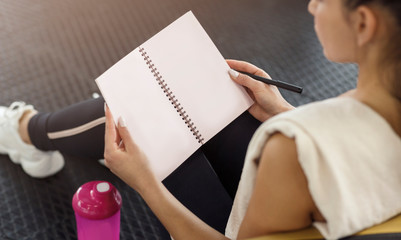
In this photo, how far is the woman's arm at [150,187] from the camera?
0.81m

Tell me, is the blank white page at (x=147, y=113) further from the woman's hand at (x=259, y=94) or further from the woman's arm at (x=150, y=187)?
the woman's hand at (x=259, y=94)

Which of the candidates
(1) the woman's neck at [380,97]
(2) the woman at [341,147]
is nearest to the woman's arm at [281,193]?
(2) the woman at [341,147]

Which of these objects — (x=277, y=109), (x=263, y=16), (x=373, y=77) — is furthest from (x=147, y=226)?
(x=263, y=16)

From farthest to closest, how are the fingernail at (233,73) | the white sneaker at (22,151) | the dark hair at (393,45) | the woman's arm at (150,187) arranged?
the white sneaker at (22,151)
the fingernail at (233,73)
the woman's arm at (150,187)
the dark hair at (393,45)

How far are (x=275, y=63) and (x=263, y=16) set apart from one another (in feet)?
1.06

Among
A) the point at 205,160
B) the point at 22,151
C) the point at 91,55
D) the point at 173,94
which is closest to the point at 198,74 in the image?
the point at 173,94

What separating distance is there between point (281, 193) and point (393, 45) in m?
0.23

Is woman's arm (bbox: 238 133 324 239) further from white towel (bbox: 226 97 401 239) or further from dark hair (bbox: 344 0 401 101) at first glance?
dark hair (bbox: 344 0 401 101)

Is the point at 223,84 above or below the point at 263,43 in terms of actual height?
above

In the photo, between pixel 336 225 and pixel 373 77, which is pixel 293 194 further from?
pixel 373 77

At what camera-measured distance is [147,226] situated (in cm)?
132

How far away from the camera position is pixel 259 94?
37.1 inches

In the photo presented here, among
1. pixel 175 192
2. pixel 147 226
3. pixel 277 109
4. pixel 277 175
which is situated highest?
pixel 277 175

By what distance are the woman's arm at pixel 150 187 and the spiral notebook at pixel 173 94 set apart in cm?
3
